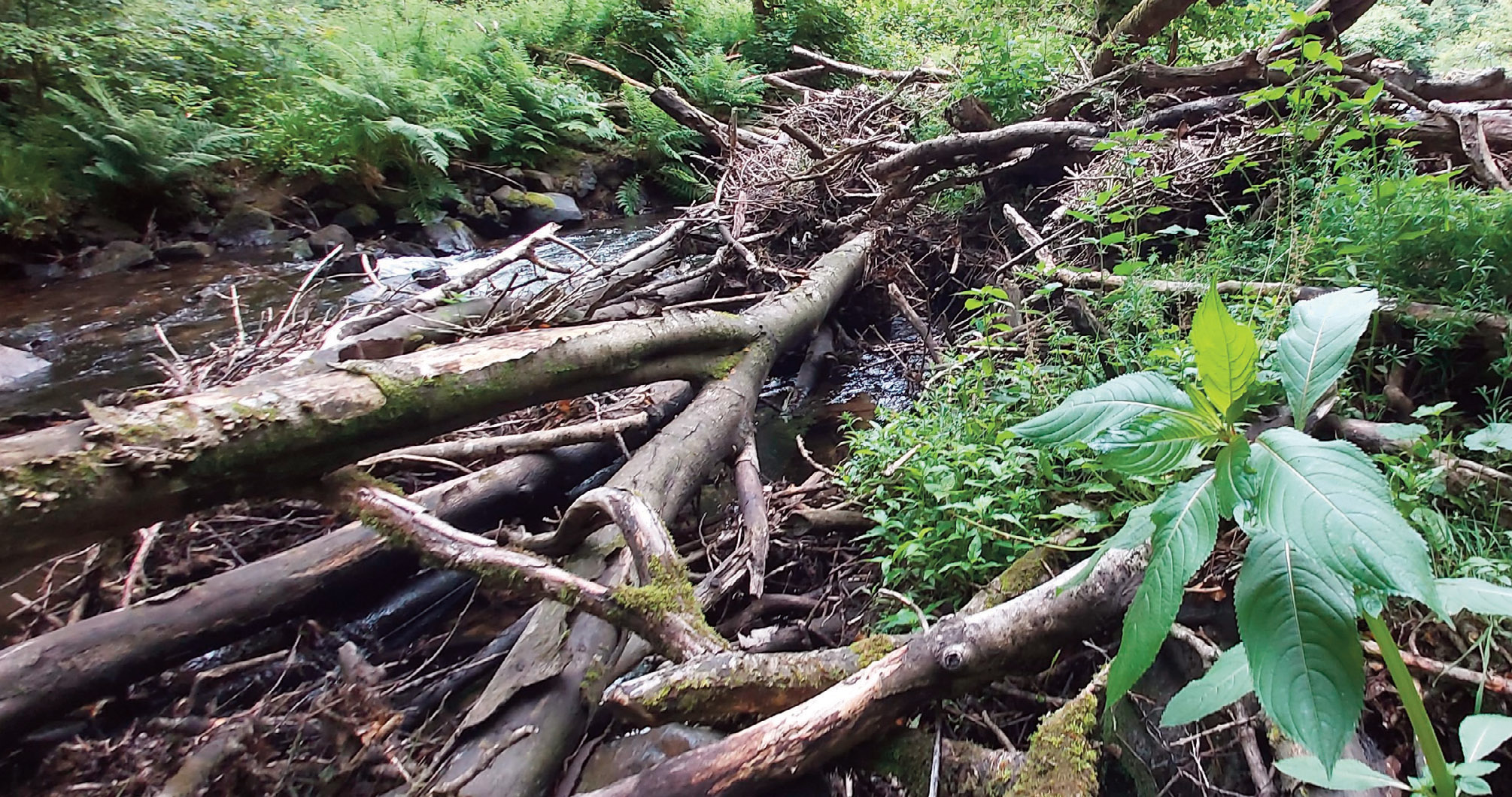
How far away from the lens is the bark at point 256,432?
5.17 feet

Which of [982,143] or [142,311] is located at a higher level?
[982,143]

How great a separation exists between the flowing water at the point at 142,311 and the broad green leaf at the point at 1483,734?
4.49 metres

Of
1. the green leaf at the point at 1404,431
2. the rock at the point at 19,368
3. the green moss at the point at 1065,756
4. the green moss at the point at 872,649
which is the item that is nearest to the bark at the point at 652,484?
the green moss at the point at 872,649

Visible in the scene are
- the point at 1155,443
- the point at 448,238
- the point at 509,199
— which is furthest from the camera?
the point at 509,199

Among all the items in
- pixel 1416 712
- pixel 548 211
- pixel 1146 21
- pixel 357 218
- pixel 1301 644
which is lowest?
pixel 548 211

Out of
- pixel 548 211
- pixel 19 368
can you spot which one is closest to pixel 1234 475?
pixel 19 368

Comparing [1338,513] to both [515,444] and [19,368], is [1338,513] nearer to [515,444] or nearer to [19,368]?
[515,444]

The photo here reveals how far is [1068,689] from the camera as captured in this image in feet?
5.42

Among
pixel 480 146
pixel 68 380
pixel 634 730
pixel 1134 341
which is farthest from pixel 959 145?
pixel 480 146

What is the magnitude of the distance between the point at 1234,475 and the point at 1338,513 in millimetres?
132

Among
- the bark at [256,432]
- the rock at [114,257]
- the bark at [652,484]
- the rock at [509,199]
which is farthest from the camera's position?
the rock at [509,199]

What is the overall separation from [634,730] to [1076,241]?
294 cm

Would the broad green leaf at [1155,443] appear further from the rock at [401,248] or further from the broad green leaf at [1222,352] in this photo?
the rock at [401,248]

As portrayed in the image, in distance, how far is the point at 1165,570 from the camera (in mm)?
869
